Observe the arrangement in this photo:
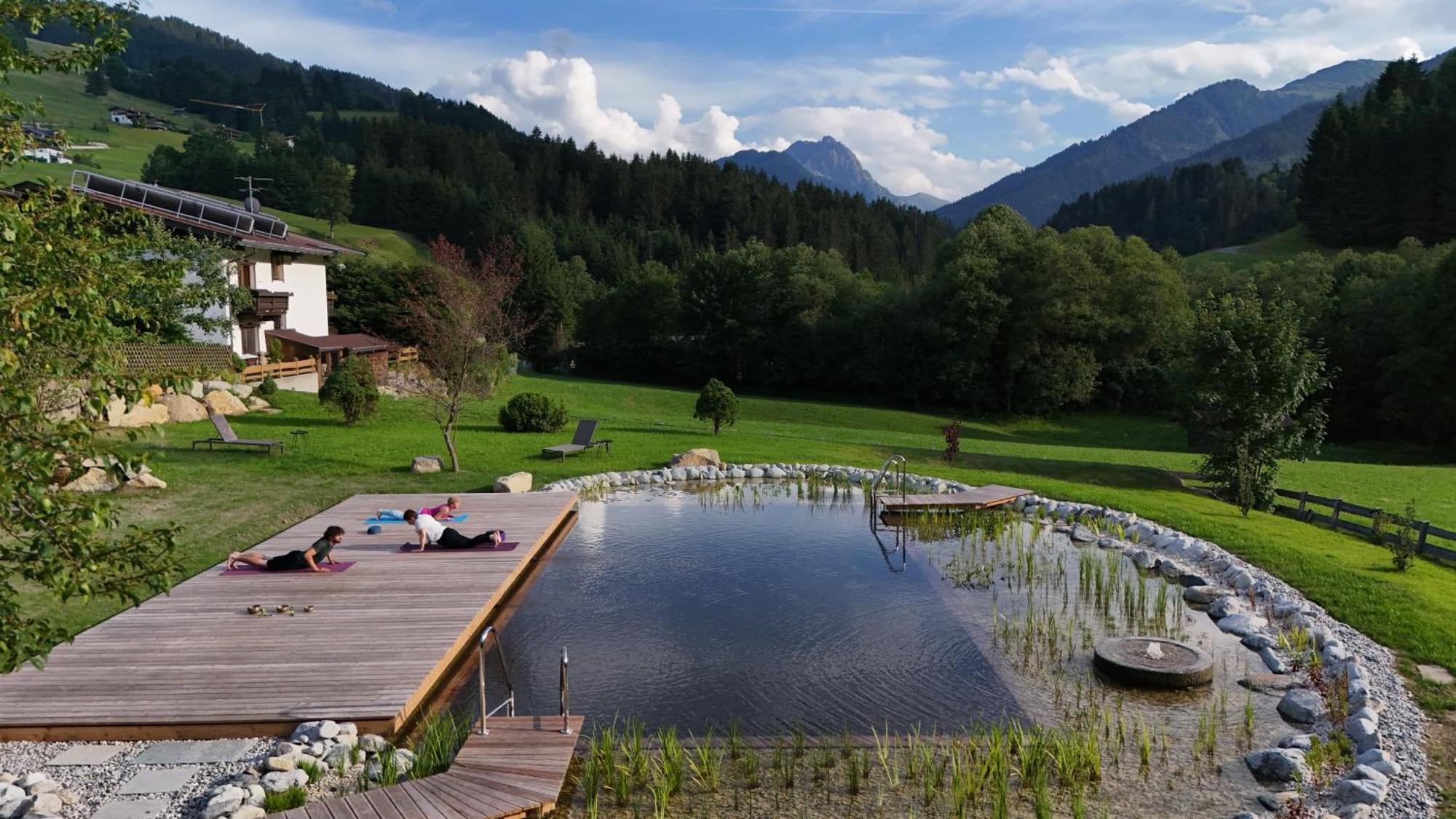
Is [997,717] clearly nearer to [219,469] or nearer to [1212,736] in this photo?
[1212,736]

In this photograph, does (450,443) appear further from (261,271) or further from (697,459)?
(261,271)

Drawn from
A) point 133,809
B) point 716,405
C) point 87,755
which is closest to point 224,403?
point 716,405

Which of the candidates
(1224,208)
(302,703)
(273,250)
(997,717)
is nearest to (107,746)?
(302,703)

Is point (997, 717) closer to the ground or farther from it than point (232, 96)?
closer to the ground

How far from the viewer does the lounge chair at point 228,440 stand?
2238 cm

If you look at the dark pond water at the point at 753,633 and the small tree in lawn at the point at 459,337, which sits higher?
the small tree in lawn at the point at 459,337

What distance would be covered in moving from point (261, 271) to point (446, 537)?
34104mm

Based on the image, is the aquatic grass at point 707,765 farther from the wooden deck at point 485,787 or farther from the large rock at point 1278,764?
the large rock at point 1278,764

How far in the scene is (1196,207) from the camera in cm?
13000

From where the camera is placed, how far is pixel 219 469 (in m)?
20.7

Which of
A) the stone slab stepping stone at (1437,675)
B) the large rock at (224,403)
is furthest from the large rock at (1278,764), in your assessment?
the large rock at (224,403)

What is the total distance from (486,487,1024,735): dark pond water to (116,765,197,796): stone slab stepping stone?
317 centimetres

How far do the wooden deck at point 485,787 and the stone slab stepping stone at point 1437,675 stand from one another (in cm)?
959

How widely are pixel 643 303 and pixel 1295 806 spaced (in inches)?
2469
